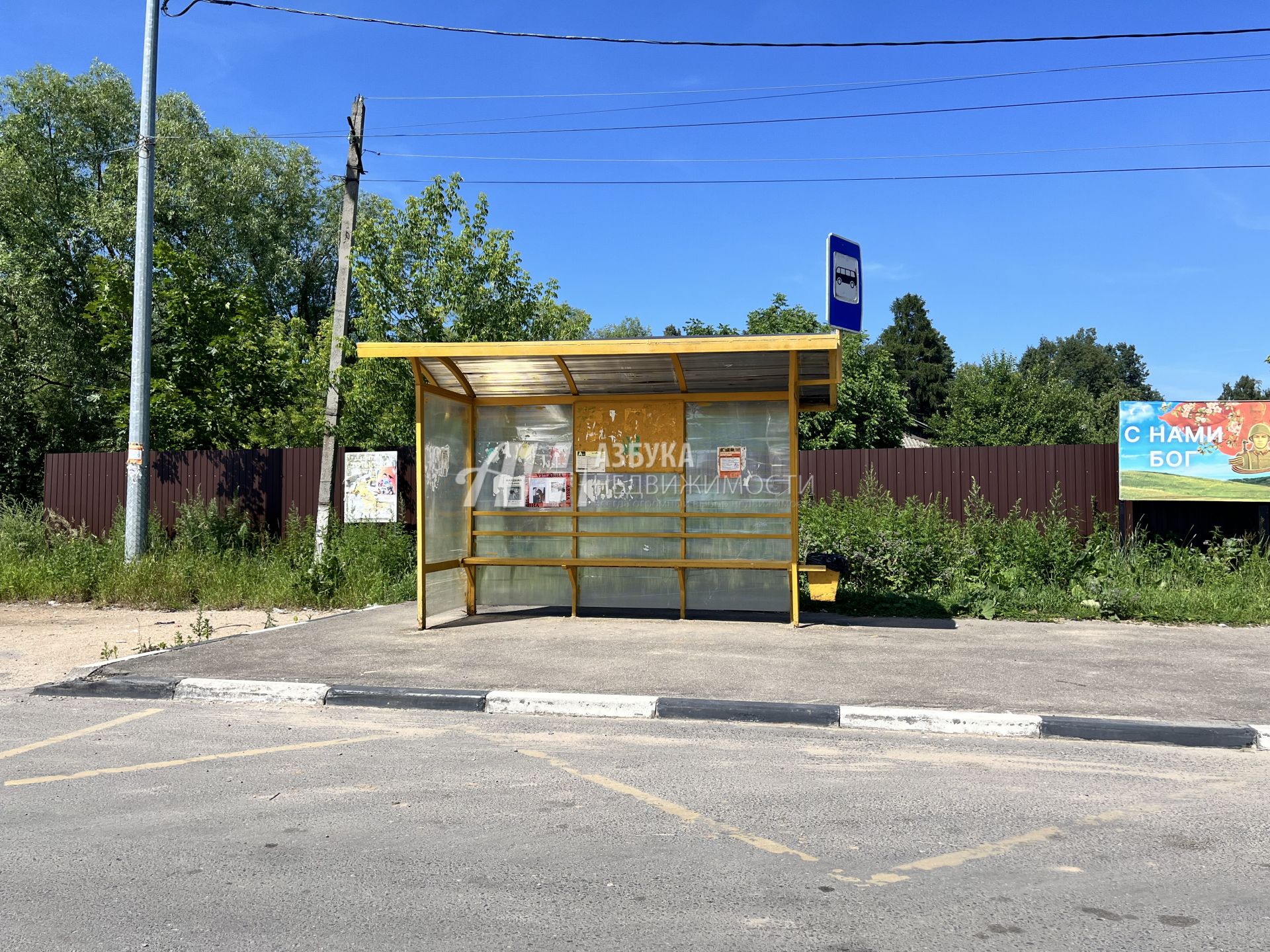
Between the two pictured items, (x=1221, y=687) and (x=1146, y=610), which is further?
(x=1146, y=610)

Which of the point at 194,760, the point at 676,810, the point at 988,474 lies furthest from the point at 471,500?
the point at 988,474

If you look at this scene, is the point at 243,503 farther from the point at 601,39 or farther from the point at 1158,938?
the point at 1158,938

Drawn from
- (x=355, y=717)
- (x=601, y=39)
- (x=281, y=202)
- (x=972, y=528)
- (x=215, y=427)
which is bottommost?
(x=355, y=717)

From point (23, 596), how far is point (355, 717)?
9.30 meters

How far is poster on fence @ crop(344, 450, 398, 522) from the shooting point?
44.5 ft

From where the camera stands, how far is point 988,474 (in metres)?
13.3

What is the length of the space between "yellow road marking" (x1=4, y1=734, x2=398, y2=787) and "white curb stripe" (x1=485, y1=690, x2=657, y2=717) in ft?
3.02

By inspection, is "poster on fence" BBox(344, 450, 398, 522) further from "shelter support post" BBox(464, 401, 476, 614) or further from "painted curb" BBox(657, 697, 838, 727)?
"painted curb" BBox(657, 697, 838, 727)

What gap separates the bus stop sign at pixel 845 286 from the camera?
32.8ft

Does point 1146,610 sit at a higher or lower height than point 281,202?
lower

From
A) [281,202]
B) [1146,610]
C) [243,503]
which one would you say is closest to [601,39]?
[243,503]

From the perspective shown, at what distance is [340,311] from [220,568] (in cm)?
399

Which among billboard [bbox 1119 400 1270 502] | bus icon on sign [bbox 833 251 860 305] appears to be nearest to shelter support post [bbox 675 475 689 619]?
bus icon on sign [bbox 833 251 860 305]

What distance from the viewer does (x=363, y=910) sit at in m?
3.45
